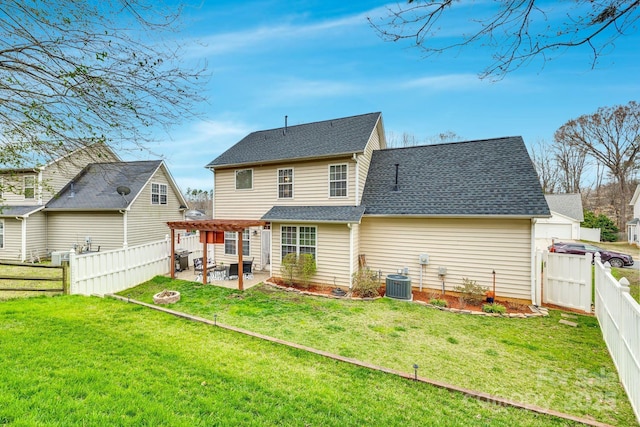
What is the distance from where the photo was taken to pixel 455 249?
915cm

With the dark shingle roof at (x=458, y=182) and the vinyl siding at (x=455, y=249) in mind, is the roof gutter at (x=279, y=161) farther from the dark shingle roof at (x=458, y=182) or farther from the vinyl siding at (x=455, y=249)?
the vinyl siding at (x=455, y=249)

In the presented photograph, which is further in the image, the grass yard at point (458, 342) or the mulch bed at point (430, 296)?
the mulch bed at point (430, 296)

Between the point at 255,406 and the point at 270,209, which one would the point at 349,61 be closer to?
the point at 270,209

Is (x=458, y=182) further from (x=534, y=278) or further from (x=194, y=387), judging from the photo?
(x=194, y=387)

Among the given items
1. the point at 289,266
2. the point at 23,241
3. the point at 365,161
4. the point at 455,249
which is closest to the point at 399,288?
the point at 455,249

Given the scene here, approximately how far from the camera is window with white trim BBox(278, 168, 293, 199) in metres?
11.7

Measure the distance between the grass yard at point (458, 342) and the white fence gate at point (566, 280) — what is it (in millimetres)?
674

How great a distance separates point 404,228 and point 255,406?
798 centimetres

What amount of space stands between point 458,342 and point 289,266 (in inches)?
242

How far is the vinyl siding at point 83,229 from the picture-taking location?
14828mm

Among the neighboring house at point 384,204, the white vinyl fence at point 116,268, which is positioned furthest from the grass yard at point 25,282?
the neighboring house at point 384,204

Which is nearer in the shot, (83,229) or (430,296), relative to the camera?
(430,296)

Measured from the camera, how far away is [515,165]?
31.9ft

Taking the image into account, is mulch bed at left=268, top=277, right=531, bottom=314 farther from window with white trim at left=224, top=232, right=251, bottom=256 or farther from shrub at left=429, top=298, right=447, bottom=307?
window with white trim at left=224, top=232, right=251, bottom=256
